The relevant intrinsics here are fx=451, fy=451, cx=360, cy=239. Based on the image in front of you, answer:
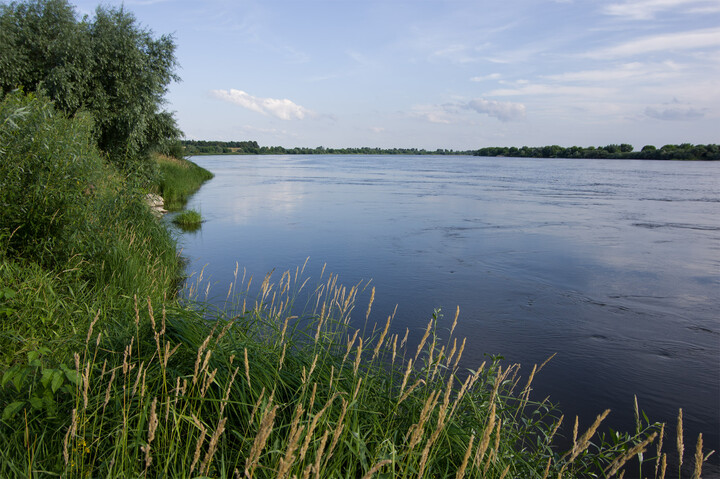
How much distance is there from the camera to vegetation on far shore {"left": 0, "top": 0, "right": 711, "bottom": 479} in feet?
8.08

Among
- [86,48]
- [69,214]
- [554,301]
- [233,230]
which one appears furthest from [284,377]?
[86,48]

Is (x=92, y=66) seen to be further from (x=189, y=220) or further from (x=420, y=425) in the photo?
(x=420, y=425)

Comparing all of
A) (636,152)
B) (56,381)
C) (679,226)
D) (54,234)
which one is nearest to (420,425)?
(56,381)

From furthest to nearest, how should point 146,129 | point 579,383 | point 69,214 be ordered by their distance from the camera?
point 146,129 < point 69,214 < point 579,383

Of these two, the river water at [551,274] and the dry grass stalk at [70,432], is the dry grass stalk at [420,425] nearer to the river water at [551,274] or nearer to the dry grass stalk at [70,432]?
the dry grass stalk at [70,432]

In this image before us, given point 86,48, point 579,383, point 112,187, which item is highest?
point 86,48

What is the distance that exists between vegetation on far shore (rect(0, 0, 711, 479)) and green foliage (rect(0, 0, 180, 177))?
9570 millimetres

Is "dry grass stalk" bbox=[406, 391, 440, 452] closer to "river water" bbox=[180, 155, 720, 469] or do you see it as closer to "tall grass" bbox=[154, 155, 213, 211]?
"river water" bbox=[180, 155, 720, 469]

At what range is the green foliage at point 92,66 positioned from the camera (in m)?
17.5

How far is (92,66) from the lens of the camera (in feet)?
59.8

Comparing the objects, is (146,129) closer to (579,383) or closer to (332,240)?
(332,240)

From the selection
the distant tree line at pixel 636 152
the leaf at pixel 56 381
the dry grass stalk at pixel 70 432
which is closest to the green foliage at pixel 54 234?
the leaf at pixel 56 381

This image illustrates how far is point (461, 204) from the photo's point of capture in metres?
25.6

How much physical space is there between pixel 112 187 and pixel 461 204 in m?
19.2
